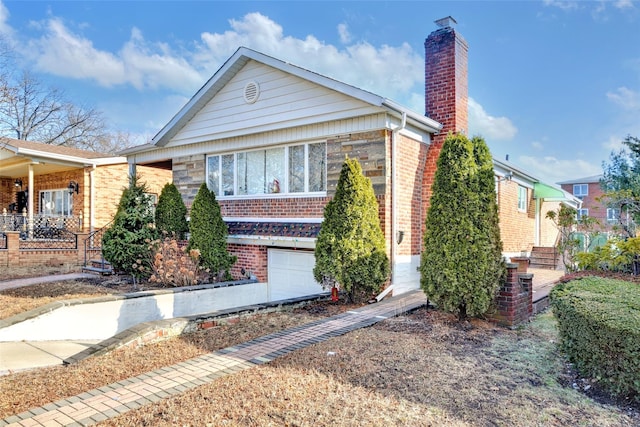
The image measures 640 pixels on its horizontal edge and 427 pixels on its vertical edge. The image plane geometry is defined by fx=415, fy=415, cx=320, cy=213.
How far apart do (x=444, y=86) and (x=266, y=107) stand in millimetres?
4283

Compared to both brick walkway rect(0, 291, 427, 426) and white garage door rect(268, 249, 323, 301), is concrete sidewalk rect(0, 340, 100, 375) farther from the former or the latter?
white garage door rect(268, 249, 323, 301)

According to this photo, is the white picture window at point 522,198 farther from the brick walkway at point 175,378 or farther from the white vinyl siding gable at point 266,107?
the brick walkway at point 175,378

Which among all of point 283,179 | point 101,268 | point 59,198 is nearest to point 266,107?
point 283,179

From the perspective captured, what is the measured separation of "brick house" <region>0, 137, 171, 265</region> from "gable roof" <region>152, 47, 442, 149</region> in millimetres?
3991

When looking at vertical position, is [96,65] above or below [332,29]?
above

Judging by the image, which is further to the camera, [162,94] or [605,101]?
[162,94]

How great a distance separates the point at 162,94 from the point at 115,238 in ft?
65.3

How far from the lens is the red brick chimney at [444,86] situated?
9531 millimetres

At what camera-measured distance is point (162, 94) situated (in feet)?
90.7

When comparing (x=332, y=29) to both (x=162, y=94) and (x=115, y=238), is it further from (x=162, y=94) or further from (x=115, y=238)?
(x=162, y=94)

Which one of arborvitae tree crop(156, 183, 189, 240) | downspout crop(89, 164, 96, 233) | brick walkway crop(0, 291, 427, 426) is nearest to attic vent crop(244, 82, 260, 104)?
arborvitae tree crop(156, 183, 189, 240)

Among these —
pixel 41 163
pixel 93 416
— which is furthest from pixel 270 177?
pixel 41 163

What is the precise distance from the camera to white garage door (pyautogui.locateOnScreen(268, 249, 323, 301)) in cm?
988

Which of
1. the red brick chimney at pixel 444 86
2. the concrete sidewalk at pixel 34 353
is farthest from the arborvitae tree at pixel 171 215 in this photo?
the red brick chimney at pixel 444 86
